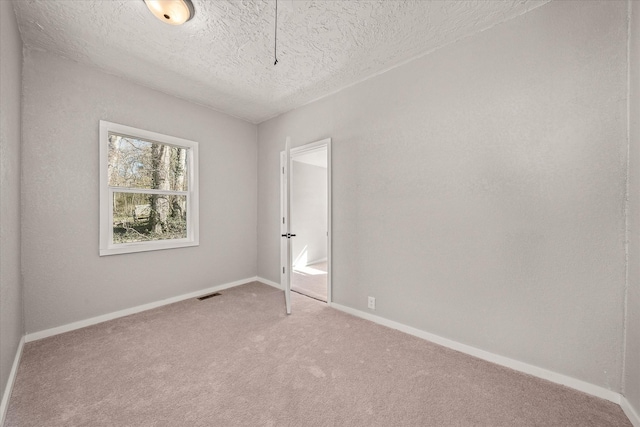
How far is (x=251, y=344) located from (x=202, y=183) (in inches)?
91.1

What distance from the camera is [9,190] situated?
69.1 inches

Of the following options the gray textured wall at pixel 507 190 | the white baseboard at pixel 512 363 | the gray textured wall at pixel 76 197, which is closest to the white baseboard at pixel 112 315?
the gray textured wall at pixel 76 197

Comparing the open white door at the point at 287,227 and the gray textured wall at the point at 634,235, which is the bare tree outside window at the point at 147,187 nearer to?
the open white door at the point at 287,227

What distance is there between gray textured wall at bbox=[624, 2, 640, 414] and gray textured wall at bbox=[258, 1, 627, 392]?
5 cm

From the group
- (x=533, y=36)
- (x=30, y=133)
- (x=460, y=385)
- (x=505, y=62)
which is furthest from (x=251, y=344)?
(x=533, y=36)

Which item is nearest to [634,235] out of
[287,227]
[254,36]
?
[287,227]

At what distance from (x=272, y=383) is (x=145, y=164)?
2.90 metres

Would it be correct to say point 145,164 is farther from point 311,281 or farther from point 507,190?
point 507,190

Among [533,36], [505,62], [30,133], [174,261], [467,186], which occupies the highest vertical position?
[533,36]

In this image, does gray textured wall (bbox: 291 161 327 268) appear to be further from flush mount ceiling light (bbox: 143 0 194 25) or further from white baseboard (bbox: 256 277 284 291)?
flush mount ceiling light (bbox: 143 0 194 25)

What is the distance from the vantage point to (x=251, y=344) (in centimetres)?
223

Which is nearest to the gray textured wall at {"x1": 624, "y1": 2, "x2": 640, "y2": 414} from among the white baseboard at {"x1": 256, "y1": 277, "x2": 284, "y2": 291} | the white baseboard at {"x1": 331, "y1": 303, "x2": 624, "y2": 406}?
the white baseboard at {"x1": 331, "y1": 303, "x2": 624, "y2": 406}

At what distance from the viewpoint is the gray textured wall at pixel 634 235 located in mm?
1430

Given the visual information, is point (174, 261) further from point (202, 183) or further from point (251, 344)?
point (251, 344)
